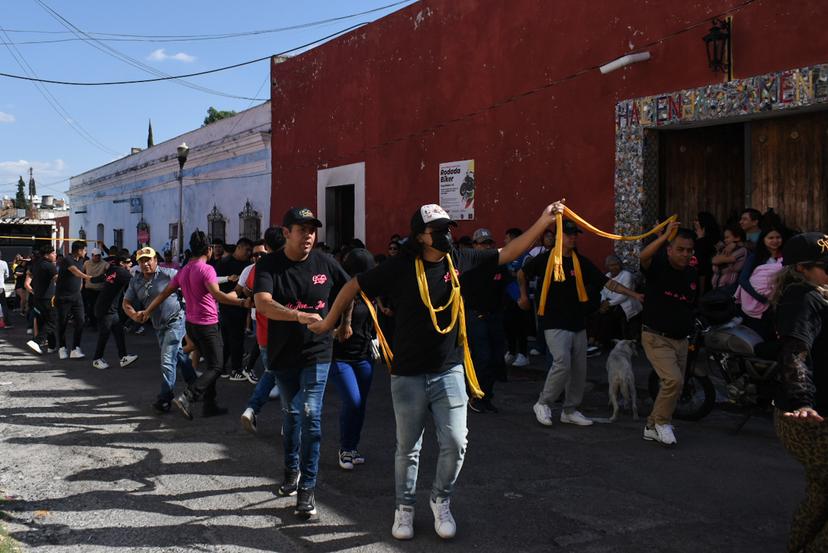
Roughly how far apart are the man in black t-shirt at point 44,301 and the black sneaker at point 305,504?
383 inches

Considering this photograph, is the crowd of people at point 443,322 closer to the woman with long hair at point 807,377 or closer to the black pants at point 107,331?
the woman with long hair at point 807,377

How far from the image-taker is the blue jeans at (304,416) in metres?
4.86

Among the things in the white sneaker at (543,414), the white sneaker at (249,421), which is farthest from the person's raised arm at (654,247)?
the white sneaker at (249,421)

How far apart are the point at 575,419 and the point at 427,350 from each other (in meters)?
3.37

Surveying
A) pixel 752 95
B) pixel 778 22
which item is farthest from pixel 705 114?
pixel 778 22

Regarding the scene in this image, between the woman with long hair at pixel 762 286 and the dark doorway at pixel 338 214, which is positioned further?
the dark doorway at pixel 338 214

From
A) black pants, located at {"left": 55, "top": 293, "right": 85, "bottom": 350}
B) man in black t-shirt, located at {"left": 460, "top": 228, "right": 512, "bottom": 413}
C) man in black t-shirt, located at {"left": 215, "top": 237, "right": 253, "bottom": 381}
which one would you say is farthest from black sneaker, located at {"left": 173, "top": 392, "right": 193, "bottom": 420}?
black pants, located at {"left": 55, "top": 293, "right": 85, "bottom": 350}

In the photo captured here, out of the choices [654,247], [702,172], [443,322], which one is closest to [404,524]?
[443,322]

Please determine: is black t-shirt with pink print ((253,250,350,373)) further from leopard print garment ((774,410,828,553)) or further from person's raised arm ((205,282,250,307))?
leopard print garment ((774,410,828,553))

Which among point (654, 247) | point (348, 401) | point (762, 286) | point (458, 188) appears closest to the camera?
point (348, 401)

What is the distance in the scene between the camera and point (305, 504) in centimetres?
473

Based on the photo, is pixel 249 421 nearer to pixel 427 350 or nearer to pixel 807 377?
pixel 427 350

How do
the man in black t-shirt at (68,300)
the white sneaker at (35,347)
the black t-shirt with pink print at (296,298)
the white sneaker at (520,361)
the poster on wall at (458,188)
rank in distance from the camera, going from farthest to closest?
the poster on wall at (458,188), the white sneaker at (35,347), the man in black t-shirt at (68,300), the white sneaker at (520,361), the black t-shirt with pink print at (296,298)

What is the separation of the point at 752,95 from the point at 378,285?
6982mm
